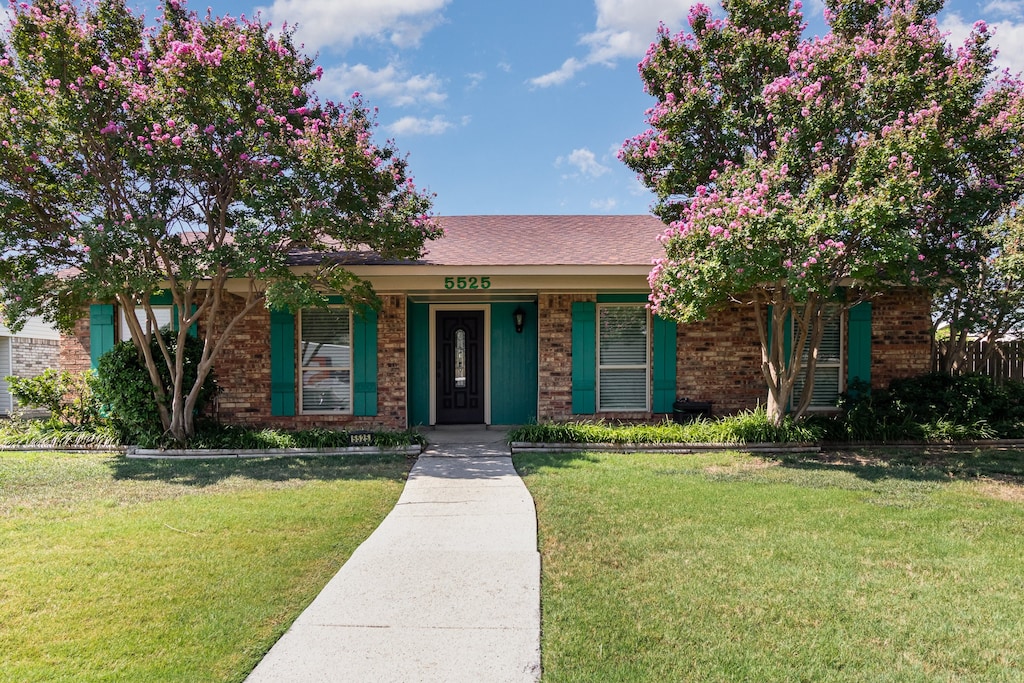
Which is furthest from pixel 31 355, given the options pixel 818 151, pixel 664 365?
pixel 818 151

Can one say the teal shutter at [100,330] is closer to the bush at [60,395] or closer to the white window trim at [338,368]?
the bush at [60,395]

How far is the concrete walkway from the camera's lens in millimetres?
2719

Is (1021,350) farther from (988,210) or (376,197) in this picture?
(376,197)

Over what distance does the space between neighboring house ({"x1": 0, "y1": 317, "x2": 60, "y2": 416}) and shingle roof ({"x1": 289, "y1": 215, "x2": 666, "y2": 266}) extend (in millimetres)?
9499

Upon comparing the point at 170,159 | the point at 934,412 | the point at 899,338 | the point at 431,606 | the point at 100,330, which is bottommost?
the point at 431,606

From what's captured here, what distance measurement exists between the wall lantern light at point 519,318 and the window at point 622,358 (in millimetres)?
1479

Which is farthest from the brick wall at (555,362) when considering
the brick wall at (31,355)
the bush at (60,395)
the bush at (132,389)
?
the brick wall at (31,355)

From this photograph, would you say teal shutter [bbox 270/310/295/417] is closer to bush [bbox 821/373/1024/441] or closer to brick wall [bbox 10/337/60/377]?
bush [bbox 821/373/1024/441]

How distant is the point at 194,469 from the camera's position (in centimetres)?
723

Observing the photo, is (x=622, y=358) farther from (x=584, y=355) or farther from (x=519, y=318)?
(x=519, y=318)

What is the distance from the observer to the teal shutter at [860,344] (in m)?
9.85

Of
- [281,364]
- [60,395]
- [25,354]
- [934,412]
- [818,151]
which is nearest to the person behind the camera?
[818,151]

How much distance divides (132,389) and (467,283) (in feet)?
16.1

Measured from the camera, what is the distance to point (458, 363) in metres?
10.9
